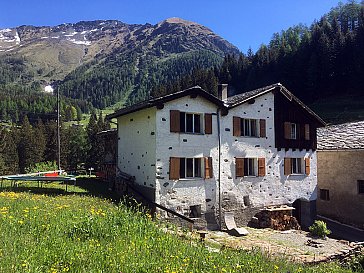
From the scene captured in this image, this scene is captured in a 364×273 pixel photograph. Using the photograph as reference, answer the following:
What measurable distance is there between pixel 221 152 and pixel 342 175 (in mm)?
11112

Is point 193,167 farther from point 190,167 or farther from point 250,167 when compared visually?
point 250,167

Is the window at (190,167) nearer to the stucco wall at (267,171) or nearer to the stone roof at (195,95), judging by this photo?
the stucco wall at (267,171)

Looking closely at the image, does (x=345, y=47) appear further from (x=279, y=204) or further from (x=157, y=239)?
(x=157, y=239)

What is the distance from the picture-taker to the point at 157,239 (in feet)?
29.6

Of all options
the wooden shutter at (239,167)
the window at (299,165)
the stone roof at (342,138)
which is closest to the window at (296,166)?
the window at (299,165)

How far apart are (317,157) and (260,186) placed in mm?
8331

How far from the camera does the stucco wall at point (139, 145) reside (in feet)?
60.5

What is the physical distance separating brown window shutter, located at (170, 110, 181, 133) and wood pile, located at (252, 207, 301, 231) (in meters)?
8.08

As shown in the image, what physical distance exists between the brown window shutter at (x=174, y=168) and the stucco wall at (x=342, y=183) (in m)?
14.1

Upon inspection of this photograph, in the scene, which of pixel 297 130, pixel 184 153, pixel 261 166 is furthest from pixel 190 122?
pixel 297 130

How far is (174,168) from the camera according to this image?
60.2 feet

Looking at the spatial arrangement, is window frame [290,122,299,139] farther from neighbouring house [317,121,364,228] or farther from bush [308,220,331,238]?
bush [308,220,331,238]

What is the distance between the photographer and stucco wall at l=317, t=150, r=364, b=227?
2412cm

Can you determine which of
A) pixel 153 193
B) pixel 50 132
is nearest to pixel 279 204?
pixel 153 193
